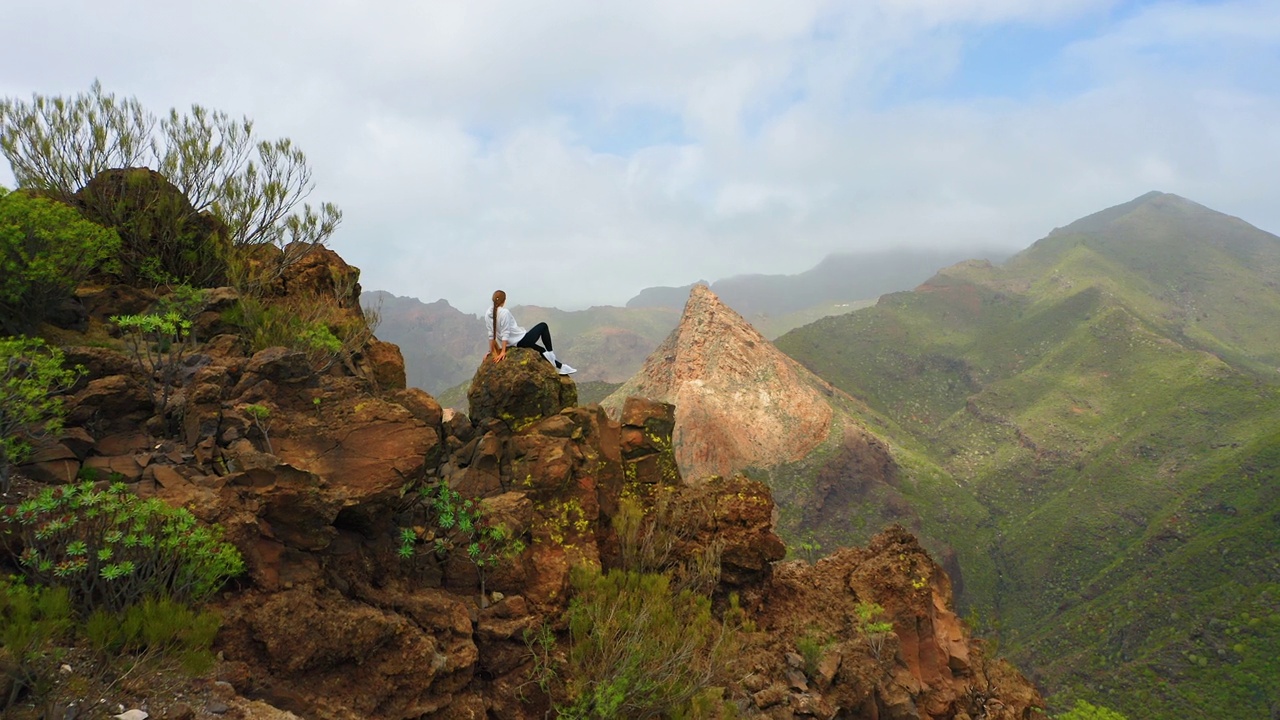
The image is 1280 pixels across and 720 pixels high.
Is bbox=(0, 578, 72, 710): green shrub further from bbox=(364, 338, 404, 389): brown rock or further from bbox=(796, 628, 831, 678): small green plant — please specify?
bbox=(796, 628, 831, 678): small green plant

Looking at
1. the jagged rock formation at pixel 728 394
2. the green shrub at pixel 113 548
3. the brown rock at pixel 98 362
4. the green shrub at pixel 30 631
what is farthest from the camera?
the jagged rock formation at pixel 728 394

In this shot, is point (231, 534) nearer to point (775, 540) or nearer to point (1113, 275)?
point (775, 540)

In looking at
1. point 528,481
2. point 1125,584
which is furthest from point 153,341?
point 1125,584

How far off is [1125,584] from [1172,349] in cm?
4804

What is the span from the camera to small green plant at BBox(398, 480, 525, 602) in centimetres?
811

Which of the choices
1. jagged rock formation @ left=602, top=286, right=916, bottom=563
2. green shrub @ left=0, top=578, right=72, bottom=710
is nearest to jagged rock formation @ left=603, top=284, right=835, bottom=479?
jagged rock formation @ left=602, top=286, right=916, bottom=563

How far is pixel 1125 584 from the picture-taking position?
52.2 m

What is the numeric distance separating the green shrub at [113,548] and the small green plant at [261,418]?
1842 mm

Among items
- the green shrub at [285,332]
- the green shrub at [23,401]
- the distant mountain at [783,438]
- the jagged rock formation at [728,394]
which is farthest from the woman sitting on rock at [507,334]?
the jagged rock formation at [728,394]

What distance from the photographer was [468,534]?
835 cm

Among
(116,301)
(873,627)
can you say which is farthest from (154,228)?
(873,627)

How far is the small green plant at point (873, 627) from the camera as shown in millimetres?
11719

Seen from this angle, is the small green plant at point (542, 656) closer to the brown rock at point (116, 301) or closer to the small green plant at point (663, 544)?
the small green plant at point (663, 544)

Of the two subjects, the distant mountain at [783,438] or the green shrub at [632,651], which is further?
the distant mountain at [783,438]
